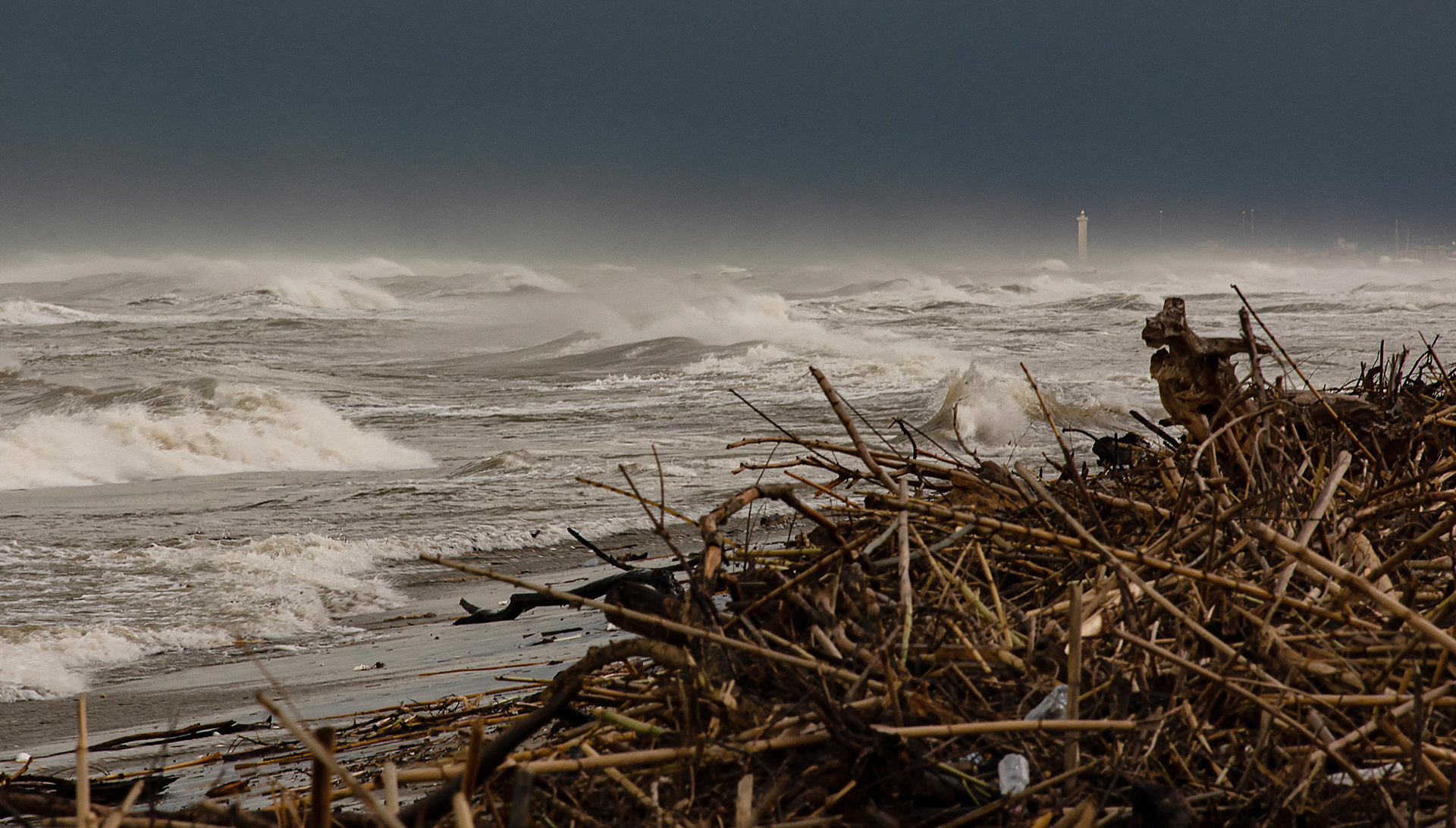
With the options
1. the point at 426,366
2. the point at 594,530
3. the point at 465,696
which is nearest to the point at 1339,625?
the point at 465,696

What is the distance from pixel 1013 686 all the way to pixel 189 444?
35.8ft

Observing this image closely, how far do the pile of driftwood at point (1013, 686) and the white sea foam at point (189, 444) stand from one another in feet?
29.9

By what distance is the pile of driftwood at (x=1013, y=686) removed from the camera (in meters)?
1.35

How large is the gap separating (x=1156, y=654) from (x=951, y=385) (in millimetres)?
12478

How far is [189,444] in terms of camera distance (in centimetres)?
Answer: 1071

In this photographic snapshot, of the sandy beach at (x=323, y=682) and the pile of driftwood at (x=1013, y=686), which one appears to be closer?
the pile of driftwood at (x=1013, y=686)

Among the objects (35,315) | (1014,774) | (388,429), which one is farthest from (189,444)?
(35,315)

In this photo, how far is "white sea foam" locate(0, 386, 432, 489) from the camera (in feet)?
32.2

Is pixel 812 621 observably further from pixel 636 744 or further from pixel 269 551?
pixel 269 551

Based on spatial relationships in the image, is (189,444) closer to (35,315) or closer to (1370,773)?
(1370,773)

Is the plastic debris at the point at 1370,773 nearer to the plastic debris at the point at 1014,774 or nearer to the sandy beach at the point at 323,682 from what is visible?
the plastic debris at the point at 1014,774

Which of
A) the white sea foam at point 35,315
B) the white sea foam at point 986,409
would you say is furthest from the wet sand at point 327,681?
the white sea foam at point 35,315

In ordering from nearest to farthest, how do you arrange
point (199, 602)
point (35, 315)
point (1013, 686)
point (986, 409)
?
point (1013, 686), point (199, 602), point (986, 409), point (35, 315)

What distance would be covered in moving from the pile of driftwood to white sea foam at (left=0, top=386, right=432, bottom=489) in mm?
9116
